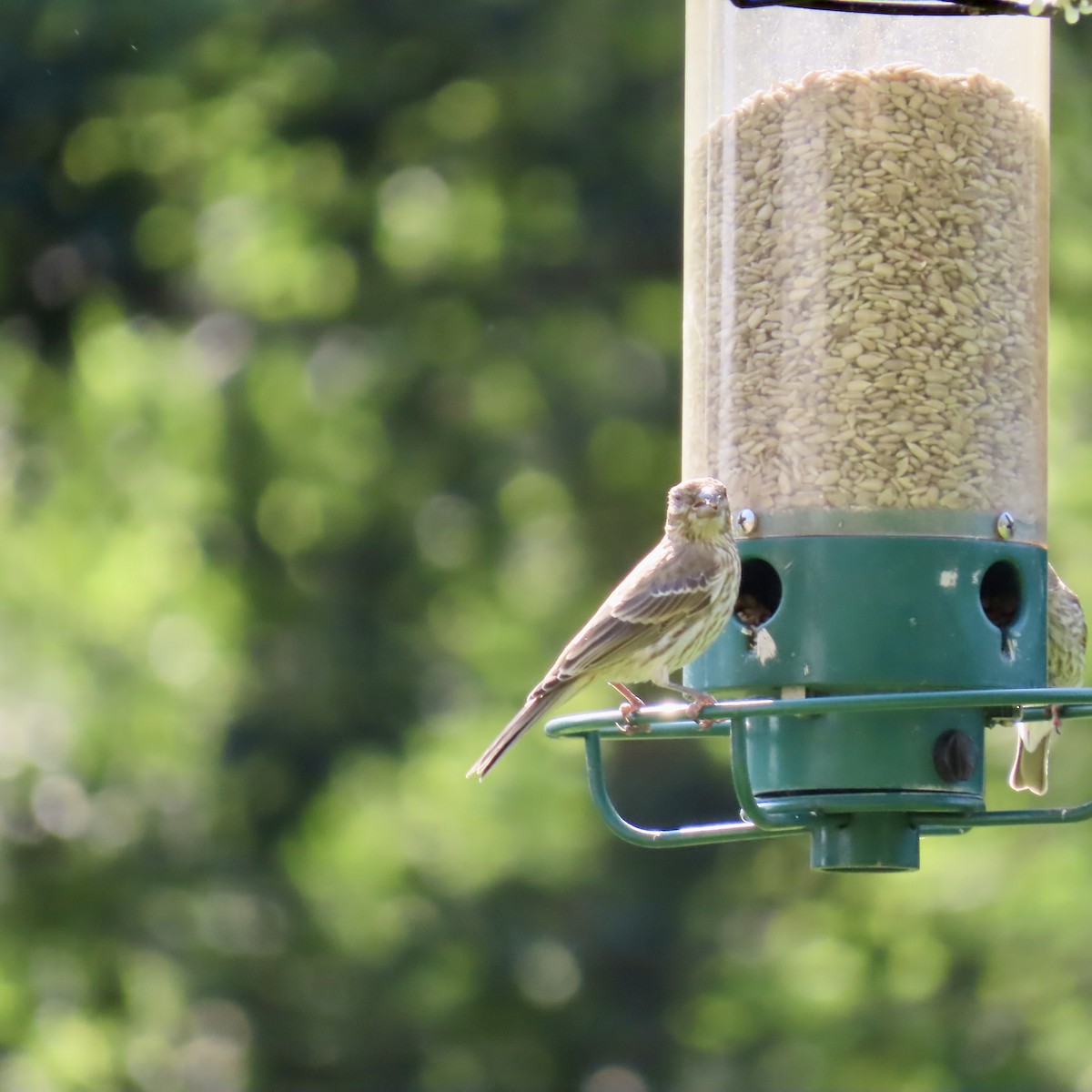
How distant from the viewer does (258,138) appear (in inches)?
616

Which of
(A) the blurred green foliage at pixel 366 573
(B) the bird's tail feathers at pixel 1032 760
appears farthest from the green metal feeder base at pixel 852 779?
(A) the blurred green foliage at pixel 366 573

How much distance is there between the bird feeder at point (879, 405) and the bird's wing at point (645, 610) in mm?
163

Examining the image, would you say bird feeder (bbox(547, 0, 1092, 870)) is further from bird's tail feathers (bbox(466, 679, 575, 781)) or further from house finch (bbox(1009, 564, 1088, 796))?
house finch (bbox(1009, 564, 1088, 796))

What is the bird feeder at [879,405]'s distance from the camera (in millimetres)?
6562

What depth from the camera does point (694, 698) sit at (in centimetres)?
677

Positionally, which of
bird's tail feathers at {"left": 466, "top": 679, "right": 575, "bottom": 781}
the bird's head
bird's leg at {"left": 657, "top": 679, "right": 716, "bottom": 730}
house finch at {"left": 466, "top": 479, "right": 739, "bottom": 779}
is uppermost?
the bird's head

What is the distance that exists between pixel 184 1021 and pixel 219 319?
491cm

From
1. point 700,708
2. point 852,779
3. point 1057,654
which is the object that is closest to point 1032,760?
point 1057,654

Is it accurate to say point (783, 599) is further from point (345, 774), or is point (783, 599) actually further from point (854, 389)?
point (345, 774)

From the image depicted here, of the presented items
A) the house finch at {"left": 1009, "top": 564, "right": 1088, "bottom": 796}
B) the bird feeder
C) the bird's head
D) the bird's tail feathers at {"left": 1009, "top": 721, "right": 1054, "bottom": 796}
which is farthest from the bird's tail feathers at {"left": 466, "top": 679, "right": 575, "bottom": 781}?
the bird's tail feathers at {"left": 1009, "top": 721, "right": 1054, "bottom": 796}

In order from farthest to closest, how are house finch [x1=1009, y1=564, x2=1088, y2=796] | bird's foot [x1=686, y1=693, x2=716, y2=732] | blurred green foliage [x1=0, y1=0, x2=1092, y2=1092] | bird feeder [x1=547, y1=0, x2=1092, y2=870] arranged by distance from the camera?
1. blurred green foliage [x1=0, y1=0, x2=1092, y2=1092]
2. house finch [x1=1009, y1=564, x2=1088, y2=796]
3. bird feeder [x1=547, y1=0, x2=1092, y2=870]
4. bird's foot [x1=686, y1=693, x2=716, y2=732]

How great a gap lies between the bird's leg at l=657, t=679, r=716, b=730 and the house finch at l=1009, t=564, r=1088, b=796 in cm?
125

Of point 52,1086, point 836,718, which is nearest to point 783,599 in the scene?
point 836,718

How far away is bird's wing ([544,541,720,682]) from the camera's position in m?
6.89
